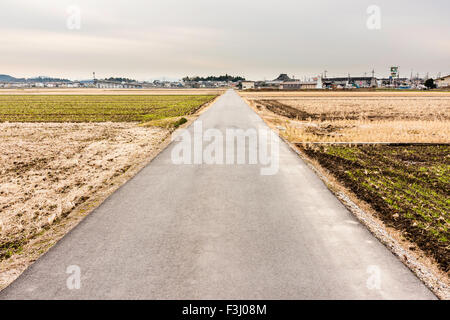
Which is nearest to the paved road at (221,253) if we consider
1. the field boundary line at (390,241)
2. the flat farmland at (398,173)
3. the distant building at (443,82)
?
the field boundary line at (390,241)

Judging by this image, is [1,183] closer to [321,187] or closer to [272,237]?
[272,237]

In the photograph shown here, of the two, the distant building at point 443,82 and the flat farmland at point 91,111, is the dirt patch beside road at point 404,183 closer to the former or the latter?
the flat farmland at point 91,111

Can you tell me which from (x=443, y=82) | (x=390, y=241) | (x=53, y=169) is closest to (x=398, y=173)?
(x=390, y=241)

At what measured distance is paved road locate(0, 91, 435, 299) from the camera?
379 centimetres

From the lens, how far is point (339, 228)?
5.50 metres

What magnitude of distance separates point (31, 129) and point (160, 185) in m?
16.8

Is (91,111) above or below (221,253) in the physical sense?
above

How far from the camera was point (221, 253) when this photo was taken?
462cm

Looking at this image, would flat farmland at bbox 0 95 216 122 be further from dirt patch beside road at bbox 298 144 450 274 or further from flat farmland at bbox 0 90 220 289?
dirt patch beside road at bbox 298 144 450 274

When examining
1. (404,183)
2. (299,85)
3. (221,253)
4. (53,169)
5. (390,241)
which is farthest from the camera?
(299,85)

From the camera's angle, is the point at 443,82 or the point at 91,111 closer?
the point at 91,111

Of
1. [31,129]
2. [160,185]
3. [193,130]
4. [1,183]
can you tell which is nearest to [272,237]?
[160,185]

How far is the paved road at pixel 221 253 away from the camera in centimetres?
379

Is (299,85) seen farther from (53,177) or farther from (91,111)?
(53,177)
